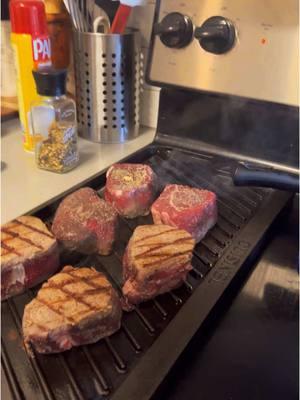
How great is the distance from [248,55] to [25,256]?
0.48 m

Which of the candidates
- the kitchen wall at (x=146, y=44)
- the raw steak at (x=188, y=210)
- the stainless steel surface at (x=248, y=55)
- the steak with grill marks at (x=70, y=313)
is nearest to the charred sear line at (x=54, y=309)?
the steak with grill marks at (x=70, y=313)

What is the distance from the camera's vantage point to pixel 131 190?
658 millimetres

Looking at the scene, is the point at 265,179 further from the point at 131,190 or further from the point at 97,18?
the point at 97,18

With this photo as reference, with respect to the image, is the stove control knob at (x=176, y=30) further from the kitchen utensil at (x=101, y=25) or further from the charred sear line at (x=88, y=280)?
the charred sear line at (x=88, y=280)

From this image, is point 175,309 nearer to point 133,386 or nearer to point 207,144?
point 133,386

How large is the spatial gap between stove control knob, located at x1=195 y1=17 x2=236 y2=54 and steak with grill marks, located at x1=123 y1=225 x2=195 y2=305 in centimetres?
35

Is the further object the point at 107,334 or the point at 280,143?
the point at 280,143

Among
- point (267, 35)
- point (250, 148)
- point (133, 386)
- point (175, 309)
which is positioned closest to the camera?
point (133, 386)

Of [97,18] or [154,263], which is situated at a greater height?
Result: [97,18]

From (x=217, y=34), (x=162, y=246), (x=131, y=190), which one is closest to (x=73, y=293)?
(x=162, y=246)

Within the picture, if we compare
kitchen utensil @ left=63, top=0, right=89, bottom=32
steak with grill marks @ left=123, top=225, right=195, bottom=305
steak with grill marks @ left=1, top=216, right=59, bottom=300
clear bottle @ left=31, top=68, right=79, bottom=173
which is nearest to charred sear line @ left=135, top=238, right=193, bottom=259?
steak with grill marks @ left=123, top=225, right=195, bottom=305

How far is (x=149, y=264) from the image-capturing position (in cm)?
51

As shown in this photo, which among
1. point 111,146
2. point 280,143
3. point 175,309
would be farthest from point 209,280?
point 111,146

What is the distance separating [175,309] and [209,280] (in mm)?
56
